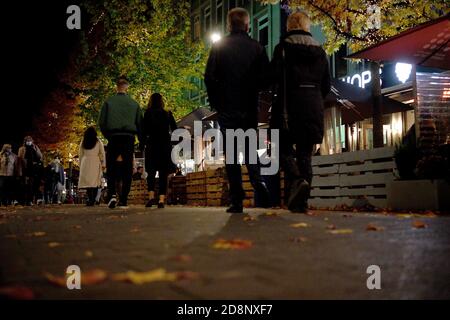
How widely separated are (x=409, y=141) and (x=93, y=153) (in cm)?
826

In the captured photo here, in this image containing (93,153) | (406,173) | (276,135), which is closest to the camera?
(276,135)

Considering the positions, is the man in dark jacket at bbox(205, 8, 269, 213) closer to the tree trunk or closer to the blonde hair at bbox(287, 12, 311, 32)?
the blonde hair at bbox(287, 12, 311, 32)

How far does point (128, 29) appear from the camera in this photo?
25.3 m

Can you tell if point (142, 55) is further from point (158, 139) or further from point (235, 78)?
point (235, 78)

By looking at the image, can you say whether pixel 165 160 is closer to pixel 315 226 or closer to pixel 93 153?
pixel 93 153

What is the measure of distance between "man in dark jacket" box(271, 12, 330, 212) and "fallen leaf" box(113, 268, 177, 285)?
4191mm

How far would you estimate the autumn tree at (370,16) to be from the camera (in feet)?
42.8

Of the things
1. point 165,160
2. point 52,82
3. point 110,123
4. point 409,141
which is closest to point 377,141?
point 409,141

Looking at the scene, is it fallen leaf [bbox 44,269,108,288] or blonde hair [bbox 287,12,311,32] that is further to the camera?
blonde hair [bbox 287,12,311,32]

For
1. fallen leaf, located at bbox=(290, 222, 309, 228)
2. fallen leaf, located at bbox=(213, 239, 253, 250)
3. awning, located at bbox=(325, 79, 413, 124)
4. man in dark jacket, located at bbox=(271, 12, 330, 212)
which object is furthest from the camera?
awning, located at bbox=(325, 79, 413, 124)

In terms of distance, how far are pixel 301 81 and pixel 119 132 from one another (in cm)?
424

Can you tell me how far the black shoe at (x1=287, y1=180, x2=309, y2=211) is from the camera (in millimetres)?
6426

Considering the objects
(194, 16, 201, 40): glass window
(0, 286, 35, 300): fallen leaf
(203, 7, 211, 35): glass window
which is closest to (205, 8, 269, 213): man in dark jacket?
(0, 286, 35, 300): fallen leaf

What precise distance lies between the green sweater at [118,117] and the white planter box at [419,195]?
14.5 ft
